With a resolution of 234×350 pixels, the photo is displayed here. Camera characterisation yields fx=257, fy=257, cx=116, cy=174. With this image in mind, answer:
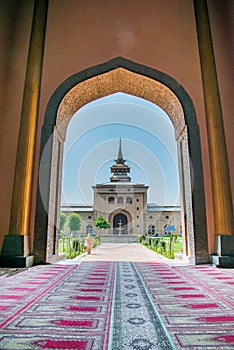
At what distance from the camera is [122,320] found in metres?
1.56

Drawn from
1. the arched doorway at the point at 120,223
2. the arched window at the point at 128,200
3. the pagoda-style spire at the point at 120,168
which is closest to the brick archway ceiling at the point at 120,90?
the arched doorway at the point at 120,223

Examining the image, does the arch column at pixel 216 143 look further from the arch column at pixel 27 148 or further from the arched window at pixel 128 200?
the arched window at pixel 128 200

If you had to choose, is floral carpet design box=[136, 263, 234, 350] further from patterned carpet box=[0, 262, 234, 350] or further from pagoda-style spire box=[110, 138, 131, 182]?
pagoda-style spire box=[110, 138, 131, 182]

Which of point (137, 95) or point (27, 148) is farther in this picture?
point (137, 95)

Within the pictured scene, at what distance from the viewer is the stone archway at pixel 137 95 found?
177 inches

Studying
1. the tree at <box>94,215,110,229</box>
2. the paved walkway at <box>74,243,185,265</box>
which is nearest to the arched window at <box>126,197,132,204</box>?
the tree at <box>94,215,110,229</box>

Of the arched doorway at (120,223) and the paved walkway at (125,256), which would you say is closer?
the paved walkway at (125,256)

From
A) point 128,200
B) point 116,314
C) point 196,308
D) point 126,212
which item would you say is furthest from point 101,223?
point 116,314

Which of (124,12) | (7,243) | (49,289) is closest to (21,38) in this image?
(124,12)

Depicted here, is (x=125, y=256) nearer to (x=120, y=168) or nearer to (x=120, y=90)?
(x=120, y=90)

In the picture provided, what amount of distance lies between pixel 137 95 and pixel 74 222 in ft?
63.2

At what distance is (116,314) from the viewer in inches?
66.2

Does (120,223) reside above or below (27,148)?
below

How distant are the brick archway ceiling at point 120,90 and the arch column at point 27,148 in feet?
2.13
